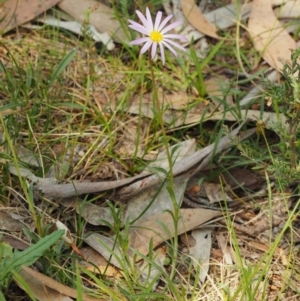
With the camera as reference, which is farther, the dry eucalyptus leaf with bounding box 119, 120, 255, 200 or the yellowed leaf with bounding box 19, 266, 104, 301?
the dry eucalyptus leaf with bounding box 119, 120, 255, 200

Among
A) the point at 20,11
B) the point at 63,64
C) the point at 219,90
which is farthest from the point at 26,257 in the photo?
the point at 20,11

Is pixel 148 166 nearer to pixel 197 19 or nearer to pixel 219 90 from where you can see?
pixel 219 90

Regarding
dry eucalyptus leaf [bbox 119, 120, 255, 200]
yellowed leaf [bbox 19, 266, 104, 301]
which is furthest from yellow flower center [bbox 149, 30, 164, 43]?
yellowed leaf [bbox 19, 266, 104, 301]

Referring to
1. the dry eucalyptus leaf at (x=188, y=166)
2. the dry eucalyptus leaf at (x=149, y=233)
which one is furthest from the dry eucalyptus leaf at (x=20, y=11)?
the dry eucalyptus leaf at (x=149, y=233)

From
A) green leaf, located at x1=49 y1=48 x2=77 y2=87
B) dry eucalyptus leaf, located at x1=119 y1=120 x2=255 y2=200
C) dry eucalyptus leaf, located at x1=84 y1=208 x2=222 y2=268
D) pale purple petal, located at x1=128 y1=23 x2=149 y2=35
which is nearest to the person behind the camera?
pale purple petal, located at x1=128 y1=23 x2=149 y2=35

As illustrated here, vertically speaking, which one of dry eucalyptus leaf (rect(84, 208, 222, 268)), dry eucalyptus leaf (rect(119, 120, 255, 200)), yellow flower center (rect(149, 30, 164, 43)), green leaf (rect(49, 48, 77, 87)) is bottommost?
dry eucalyptus leaf (rect(84, 208, 222, 268))

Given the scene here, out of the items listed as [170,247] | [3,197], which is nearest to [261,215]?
[170,247]

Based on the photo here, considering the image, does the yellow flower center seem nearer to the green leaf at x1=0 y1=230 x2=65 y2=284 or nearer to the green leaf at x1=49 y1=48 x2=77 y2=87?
the green leaf at x1=49 y1=48 x2=77 y2=87
